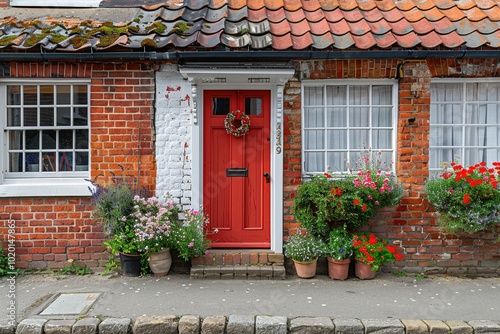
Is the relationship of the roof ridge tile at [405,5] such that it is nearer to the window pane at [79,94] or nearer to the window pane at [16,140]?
the window pane at [79,94]

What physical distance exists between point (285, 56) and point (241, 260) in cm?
287

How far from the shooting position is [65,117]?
6.33 m

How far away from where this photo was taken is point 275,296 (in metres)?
5.30

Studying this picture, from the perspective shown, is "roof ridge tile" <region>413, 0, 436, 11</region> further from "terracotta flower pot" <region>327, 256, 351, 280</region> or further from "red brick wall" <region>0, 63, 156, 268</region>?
"red brick wall" <region>0, 63, 156, 268</region>

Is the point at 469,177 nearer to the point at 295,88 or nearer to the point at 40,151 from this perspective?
the point at 295,88

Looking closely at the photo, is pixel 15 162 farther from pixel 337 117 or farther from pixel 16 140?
pixel 337 117

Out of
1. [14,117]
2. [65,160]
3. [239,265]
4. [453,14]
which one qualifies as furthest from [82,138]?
[453,14]

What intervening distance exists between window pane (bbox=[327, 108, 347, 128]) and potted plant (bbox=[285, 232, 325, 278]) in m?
1.71

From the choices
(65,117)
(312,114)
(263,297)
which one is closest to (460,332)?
(263,297)

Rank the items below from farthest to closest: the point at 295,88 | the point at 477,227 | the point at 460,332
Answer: the point at 295,88 → the point at 477,227 → the point at 460,332

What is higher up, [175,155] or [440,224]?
[175,155]

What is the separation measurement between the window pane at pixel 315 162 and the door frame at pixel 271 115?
50cm

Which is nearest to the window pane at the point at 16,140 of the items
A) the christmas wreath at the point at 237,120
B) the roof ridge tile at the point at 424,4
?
the christmas wreath at the point at 237,120

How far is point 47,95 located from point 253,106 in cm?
297
